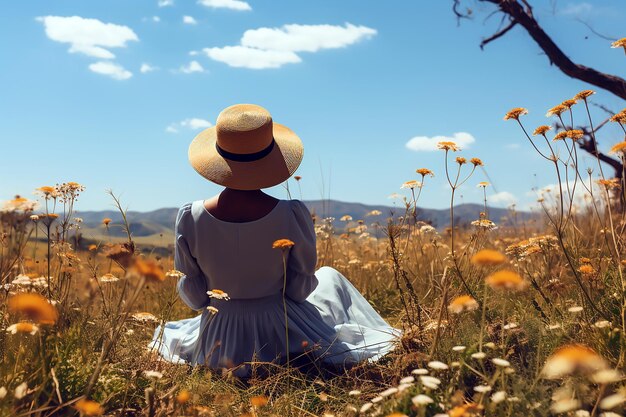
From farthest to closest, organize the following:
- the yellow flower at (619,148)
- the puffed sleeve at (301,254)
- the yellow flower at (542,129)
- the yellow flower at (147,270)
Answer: the puffed sleeve at (301,254) < the yellow flower at (542,129) < the yellow flower at (619,148) < the yellow flower at (147,270)

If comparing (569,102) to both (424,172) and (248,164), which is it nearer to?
(424,172)

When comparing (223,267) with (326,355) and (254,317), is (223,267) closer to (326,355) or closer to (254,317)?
(254,317)

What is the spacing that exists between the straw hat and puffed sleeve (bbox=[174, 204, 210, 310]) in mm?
321

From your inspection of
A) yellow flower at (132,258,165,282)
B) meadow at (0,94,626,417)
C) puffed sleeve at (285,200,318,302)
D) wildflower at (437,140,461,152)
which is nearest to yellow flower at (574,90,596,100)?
meadow at (0,94,626,417)

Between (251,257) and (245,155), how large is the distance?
2.18ft

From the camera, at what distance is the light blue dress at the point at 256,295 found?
407 centimetres

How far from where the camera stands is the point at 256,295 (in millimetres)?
4328

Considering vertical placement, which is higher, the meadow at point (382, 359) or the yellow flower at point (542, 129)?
the yellow flower at point (542, 129)

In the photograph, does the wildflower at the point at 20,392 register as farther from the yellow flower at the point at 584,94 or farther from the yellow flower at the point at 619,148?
the yellow flower at the point at 584,94

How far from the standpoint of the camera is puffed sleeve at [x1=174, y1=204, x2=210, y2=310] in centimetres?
412

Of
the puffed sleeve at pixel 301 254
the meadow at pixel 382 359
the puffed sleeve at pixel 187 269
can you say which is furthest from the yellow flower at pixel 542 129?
the puffed sleeve at pixel 187 269

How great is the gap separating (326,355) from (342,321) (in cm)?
66

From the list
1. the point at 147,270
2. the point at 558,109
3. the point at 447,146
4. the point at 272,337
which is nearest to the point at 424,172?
the point at 447,146

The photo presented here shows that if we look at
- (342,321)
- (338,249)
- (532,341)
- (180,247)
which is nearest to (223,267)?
(180,247)
